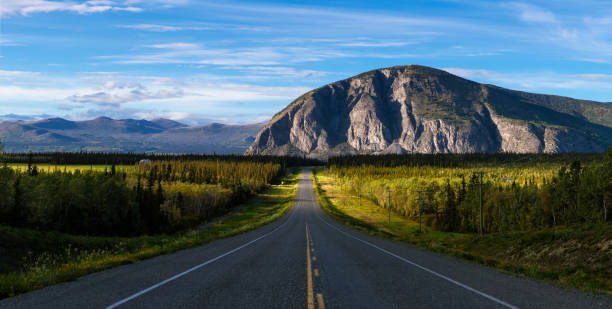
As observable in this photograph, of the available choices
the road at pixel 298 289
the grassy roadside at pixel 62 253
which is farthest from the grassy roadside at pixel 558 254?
the grassy roadside at pixel 62 253

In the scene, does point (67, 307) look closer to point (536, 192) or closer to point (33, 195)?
point (33, 195)

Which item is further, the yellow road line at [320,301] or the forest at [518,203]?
the forest at [518,203]

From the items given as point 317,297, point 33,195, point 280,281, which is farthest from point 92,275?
point 33,195

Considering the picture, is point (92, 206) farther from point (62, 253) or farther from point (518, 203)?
point (518, 203)

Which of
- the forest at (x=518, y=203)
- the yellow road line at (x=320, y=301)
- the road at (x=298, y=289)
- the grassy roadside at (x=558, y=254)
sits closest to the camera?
the yellow road line at (x=320, y=301)

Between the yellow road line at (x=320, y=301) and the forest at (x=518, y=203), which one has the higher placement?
the yellow road line at (x=320, y=301)

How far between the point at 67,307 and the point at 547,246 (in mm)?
26404

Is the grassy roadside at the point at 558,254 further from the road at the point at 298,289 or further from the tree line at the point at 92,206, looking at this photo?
the tree line at the point at 92,206

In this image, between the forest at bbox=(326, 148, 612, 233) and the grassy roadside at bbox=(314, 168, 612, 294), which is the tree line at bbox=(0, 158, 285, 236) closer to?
the forest at bbox=(326, 148, 612, 233)

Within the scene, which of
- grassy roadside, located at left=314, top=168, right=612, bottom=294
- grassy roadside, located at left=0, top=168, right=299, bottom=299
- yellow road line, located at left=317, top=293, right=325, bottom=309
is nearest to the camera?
yellow road line, located at left=317, top=293, right=325, bottom=309

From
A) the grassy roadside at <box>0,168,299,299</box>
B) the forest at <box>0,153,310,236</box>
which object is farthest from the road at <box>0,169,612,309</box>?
the forest at <box>0,153,310,236</box>

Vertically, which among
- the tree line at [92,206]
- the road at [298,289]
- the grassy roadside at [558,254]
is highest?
the road at [298,289]

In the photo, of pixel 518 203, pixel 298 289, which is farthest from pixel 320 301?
pixel 518 203

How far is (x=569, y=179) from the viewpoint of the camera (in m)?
96.6
